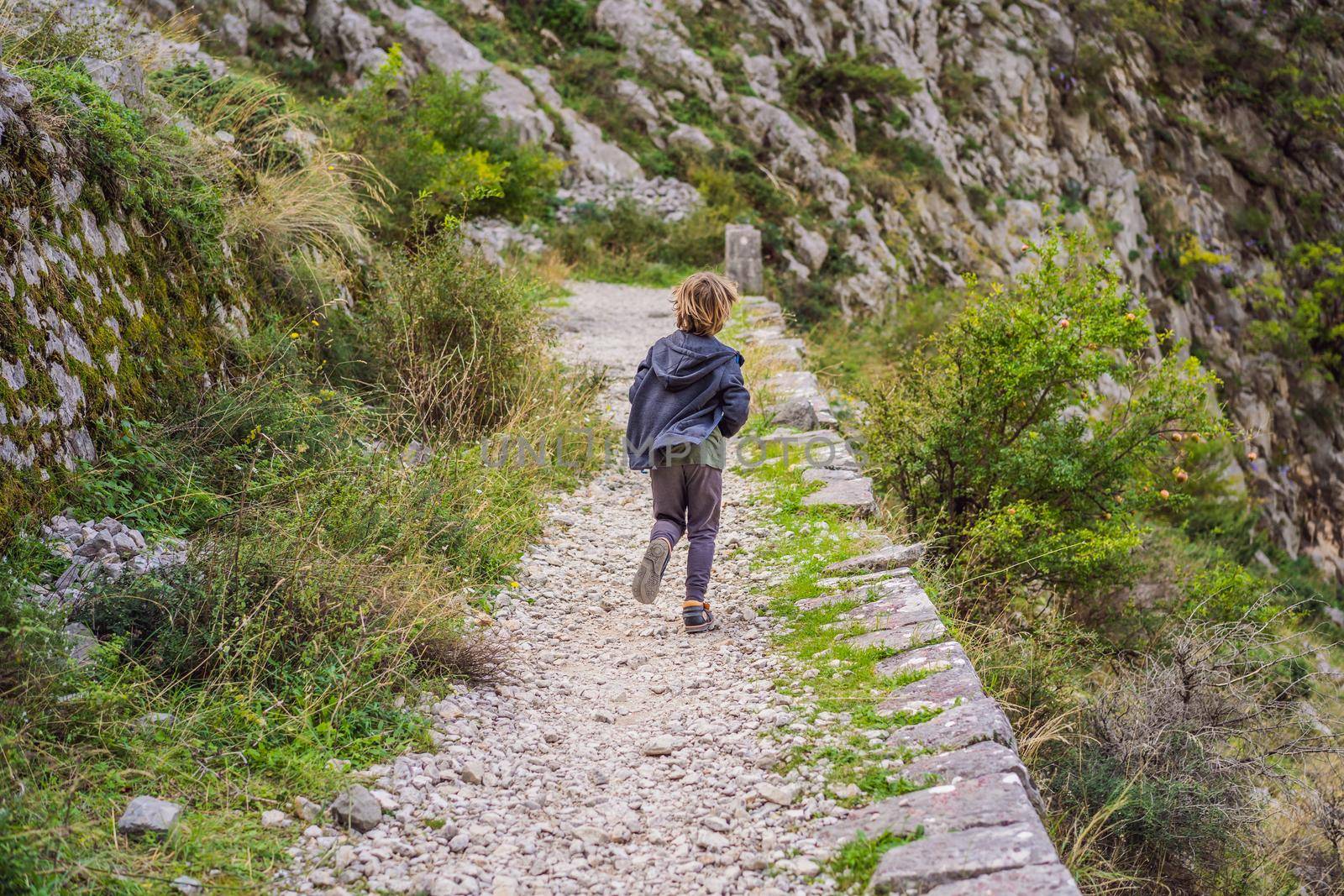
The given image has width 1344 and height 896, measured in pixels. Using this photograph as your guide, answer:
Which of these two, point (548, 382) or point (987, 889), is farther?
point (548, 382)

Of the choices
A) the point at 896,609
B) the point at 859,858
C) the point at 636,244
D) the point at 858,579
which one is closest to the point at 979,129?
the point at 636,244

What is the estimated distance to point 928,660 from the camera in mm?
3535

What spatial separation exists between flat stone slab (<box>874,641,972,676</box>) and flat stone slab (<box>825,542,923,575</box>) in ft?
2.83

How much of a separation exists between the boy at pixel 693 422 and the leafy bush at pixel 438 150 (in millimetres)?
3241

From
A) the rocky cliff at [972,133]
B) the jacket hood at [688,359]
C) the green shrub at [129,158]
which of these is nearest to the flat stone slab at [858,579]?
the jacket hood at [688,359]

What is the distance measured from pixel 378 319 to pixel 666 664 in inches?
139

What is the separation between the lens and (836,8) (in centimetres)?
Result: 2183

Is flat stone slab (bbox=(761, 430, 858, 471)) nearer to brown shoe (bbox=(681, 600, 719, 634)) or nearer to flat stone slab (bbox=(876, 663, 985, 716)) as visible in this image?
brown shoe (bbox=(681, 600, 719, 634))

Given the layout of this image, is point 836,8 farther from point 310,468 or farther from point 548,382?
point 310,468

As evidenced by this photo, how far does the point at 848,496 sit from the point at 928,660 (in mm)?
2109

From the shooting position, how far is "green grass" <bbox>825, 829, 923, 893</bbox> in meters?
2.48

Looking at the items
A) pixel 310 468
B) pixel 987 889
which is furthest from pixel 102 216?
pixel 987 889

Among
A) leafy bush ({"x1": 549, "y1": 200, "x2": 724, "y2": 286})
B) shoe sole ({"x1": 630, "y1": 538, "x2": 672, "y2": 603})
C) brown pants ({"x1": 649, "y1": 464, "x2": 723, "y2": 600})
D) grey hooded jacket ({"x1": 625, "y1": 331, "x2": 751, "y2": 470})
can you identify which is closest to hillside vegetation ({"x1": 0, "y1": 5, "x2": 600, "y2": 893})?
shoe sole ({"x1": 630, "y1": 538, "x2": 672, "y2": 603})

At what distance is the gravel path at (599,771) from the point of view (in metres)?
2.56
